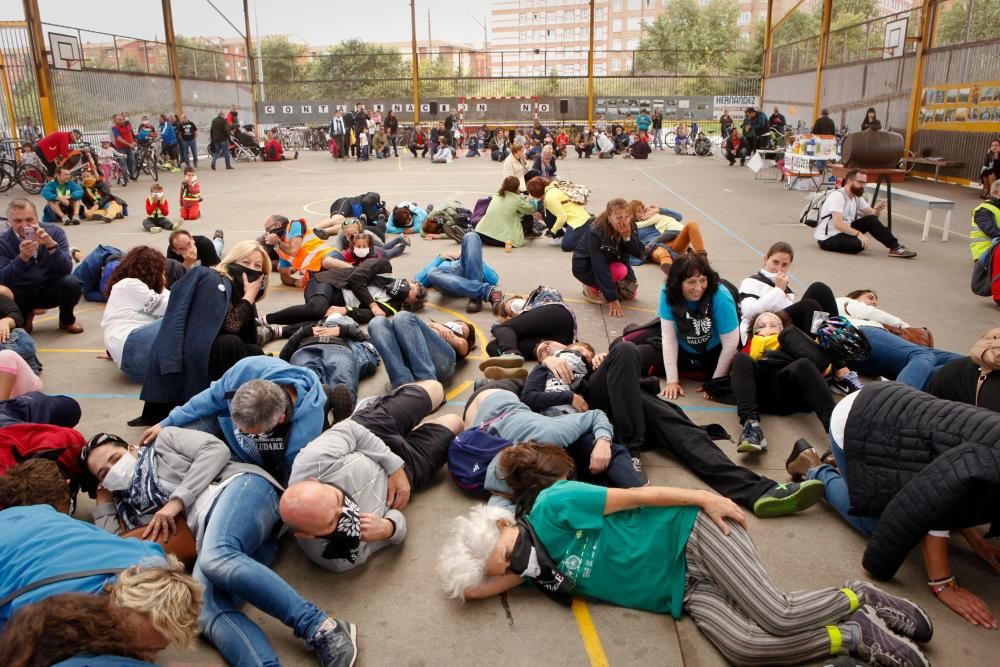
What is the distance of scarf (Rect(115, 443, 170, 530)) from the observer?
3438mm

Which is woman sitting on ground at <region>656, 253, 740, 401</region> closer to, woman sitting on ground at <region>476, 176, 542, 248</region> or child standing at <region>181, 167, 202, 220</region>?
woman sitting on ground at <region>476, 176, 542, 248</region>

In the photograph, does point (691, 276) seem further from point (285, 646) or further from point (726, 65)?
point (726, 65)

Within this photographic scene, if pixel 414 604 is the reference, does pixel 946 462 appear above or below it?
above

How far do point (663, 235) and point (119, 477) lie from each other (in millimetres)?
7561

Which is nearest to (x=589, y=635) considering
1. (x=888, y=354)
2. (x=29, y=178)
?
(x=888, y=354)

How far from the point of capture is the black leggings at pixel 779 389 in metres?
4.59

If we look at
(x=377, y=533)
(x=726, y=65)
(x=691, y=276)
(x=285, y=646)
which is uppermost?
(x=726, y=65)

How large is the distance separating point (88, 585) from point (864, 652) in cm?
286

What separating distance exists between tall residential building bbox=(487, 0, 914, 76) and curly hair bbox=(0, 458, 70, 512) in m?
76.3

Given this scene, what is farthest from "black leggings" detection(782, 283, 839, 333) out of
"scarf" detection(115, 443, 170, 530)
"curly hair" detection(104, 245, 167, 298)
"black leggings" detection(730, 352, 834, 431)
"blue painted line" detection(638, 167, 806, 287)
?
"curly hair" detection(104, 245, 167, 298)

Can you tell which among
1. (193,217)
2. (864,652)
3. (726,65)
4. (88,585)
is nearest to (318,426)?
(88,585)

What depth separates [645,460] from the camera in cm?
440

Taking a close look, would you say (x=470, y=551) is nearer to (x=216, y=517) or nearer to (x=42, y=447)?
(x=216, y=517)

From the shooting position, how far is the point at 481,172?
22469 mm
